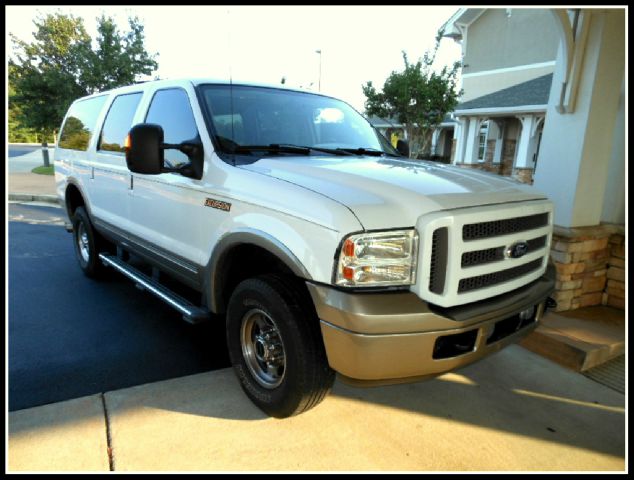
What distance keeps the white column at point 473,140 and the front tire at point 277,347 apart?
17.9 metres

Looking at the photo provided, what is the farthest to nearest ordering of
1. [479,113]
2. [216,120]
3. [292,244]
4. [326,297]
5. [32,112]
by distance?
[479,113] < [32,112] < [216,120] < [292,244] < [326,297]

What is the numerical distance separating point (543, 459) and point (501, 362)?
1183mm

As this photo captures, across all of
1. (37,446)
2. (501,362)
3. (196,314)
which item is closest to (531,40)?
(501,362)

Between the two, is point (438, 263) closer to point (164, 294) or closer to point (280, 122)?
point (280, 122)

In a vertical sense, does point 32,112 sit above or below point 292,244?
above

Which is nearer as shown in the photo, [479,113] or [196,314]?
[196,314]

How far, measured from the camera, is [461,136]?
19.5 meters

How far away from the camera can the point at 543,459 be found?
2576mm

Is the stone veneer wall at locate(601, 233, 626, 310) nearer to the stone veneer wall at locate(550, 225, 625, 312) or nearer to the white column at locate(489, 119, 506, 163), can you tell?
the stone veneer wall at locate(550, 225, 625, 312)

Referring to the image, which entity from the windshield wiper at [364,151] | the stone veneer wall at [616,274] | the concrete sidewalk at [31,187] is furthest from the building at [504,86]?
the concrete sidewalk at [31,187]

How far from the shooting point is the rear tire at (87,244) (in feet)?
17.4

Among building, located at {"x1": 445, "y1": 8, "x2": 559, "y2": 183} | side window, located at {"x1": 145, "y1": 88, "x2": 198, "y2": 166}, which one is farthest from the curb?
building, located at {"x1": 445, "y1": 8, "x2": 559, "y2": 183}

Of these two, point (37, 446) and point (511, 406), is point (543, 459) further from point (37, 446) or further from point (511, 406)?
point (37, 446)

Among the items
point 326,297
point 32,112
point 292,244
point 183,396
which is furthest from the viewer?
point 32,112
